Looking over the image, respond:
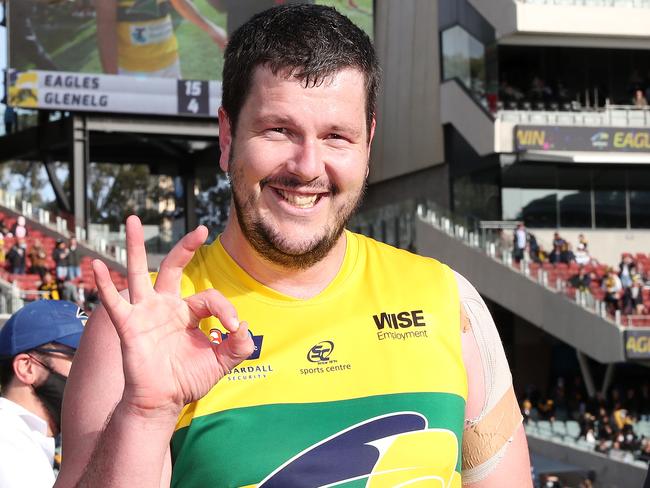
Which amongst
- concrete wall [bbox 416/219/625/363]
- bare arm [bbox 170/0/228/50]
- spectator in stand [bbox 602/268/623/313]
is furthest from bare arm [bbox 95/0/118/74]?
spectator in stand [bbox 602/268/623/313]

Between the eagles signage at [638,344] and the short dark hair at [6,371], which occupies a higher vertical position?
the short dark hair at [6,371]

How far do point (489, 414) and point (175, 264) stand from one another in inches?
39.7

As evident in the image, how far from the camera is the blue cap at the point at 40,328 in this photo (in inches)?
164

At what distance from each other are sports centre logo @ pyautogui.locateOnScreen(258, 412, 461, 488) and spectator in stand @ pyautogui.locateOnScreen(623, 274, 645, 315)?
24.6m

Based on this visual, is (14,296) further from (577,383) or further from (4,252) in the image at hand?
(577,383)

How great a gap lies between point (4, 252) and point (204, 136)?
857 cm

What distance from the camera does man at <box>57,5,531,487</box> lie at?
261 cm

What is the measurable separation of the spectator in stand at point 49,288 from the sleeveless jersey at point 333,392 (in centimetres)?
1883

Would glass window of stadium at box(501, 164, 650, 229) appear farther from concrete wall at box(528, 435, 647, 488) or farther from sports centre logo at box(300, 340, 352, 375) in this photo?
sports centre logo at box(300, 340, 352, 375)

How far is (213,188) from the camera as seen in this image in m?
39.4

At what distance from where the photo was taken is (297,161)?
105 inches

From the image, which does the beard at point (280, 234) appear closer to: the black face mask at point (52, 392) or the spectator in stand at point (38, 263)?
the black face mask at point (52, 392)

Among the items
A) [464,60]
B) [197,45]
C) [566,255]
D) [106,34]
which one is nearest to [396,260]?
[566,255]

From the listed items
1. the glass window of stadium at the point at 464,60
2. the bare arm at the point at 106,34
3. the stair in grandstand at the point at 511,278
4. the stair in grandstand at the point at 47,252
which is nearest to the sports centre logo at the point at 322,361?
the stair in grandstand at the point at 47,252
